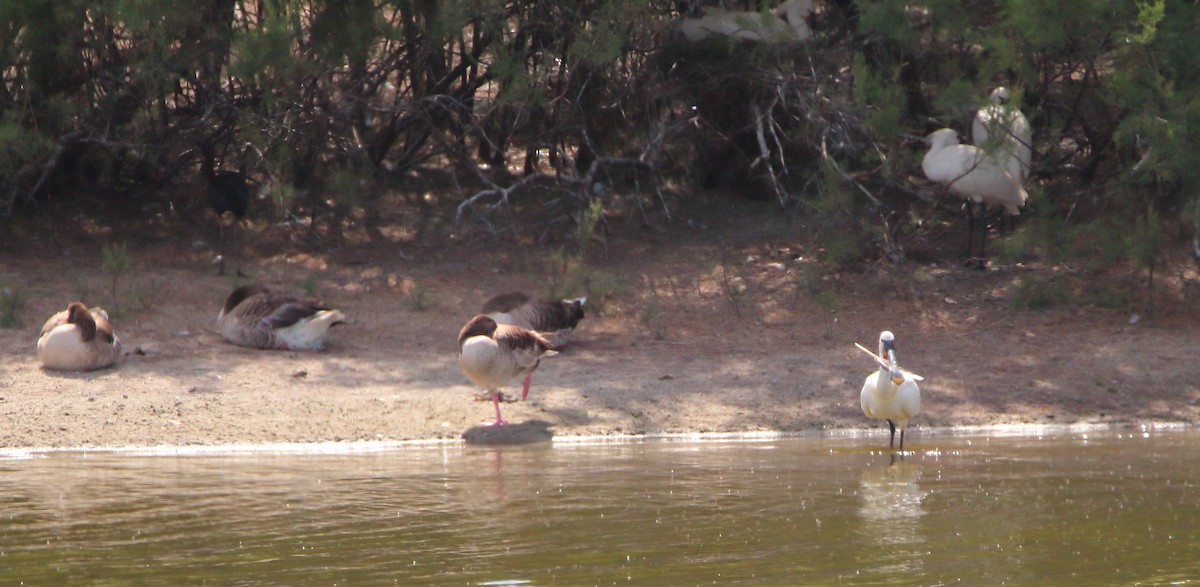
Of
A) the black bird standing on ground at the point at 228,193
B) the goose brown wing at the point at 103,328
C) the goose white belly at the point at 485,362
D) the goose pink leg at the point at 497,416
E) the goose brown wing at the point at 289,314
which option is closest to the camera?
the goose white belly at the point at 485,362

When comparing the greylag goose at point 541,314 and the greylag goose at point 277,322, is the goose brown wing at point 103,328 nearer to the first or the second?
the greylag goose at point 277,322

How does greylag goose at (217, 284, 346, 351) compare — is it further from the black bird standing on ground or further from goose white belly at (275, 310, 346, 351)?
the black bird standing on ground

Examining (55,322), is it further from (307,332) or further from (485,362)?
(485,362)

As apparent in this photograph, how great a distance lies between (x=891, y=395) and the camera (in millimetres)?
8781

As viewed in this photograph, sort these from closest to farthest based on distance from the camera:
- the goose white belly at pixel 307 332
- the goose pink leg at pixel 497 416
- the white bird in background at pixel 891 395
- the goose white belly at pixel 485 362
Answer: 1. the white bird in background at pixel 891 395
2. the goose white belly at pixel 485 362
3. the goose pink leg at pixel 497 416
4. the goose white belly at pixel 307 332

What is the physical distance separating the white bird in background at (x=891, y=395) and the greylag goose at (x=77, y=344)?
523cm

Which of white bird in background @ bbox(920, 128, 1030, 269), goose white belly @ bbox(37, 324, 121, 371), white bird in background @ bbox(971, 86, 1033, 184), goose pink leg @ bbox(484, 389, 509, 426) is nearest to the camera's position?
goose pink leg @ bbox(484, 389, 509, 426)

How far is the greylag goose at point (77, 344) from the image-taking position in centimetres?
1011

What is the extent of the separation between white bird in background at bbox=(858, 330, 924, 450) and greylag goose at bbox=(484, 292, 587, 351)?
9.58 feet

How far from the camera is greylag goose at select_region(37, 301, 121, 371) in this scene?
10109mm

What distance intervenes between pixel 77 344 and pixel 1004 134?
735 cm

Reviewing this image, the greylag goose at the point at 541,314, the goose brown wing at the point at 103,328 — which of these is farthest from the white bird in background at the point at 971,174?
the goose brown wing at the point at 103,328

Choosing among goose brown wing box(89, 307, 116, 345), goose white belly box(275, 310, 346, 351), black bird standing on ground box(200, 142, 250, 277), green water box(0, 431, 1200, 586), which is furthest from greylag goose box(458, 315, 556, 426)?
black bird standing on ground box(200, 142, 250, 277)

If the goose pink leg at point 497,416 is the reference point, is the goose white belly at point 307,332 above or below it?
above
